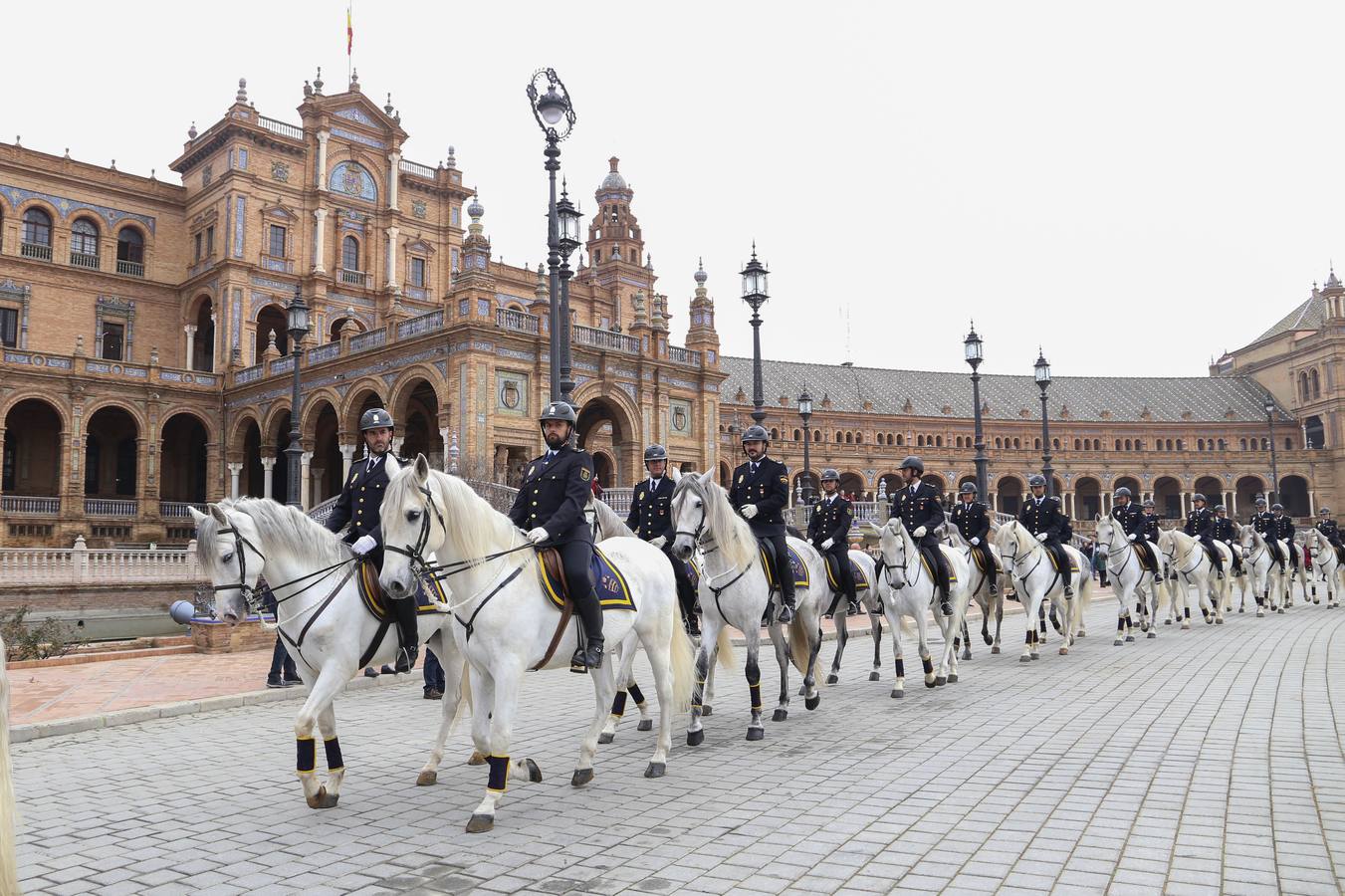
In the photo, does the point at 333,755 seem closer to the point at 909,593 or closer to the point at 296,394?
the point at 909,593

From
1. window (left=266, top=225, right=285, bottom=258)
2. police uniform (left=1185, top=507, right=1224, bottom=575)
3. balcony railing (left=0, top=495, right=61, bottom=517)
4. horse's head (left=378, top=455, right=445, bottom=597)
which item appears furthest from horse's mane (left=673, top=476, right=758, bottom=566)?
window (left=266, top=225, right=285, bottom=258)

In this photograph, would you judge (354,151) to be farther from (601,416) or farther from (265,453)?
(601,416)

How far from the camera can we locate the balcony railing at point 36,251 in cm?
4262

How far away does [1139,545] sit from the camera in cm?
1730

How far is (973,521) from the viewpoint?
1423cm

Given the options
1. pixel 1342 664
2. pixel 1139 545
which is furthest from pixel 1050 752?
pixel 1139 545

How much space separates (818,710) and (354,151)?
45180mm

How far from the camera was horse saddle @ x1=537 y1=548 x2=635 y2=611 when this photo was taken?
6.76m

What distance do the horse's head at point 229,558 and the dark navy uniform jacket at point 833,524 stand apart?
21.6ft

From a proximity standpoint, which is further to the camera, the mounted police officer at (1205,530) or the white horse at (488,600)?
the mounted police officer at (1205,530)

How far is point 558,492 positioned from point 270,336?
40.4m

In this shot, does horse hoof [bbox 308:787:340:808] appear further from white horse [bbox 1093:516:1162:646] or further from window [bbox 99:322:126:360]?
window [bbox 99:322:126:360]

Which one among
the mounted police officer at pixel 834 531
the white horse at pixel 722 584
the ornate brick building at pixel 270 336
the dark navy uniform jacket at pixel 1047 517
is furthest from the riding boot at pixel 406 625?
the ornate brick building at pixel 270 336

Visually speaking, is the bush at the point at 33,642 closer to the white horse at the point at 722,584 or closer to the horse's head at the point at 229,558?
the horse's head at the point at 229,558
